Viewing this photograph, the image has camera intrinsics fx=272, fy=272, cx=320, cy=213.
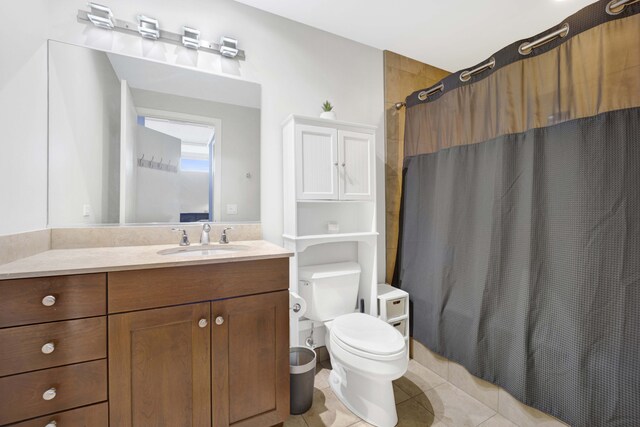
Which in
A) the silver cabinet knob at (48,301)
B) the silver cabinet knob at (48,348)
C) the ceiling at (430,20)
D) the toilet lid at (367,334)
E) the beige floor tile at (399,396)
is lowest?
the beige floor tile at (399,396)

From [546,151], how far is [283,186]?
4.91 feet

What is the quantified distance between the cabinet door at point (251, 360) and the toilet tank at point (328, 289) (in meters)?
0.49

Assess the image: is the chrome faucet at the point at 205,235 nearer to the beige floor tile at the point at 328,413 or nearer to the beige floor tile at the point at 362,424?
the beige floor tile at the point at 328,413

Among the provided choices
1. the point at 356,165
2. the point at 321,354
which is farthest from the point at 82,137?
the point at 321,354

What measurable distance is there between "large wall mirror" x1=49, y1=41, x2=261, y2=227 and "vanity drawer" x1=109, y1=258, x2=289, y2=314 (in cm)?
62

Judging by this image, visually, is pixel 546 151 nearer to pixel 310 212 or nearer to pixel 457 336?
pixel 457 336

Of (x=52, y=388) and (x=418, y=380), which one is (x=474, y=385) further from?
(x=52, y=388)

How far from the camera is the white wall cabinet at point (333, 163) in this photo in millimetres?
1764

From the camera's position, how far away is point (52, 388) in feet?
3.01

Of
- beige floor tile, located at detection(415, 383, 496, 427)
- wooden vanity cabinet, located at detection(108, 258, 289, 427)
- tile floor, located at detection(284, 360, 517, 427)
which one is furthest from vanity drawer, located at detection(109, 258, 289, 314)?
beige floor tile, located at detection(415, 383, 496, 427)

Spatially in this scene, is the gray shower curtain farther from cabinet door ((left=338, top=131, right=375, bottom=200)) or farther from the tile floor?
cabinet door ((left=338, top=131, right=375, bottom=200))

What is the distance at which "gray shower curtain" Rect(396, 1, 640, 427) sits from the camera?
3.65 feet

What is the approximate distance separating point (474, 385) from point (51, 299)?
83.8 inches

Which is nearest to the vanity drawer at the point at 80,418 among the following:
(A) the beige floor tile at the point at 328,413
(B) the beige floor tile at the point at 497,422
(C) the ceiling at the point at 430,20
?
(A) the beige floor tile at the point at 328,413
